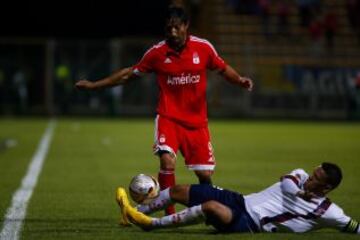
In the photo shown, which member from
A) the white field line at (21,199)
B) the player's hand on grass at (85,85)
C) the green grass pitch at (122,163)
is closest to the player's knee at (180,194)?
the green grass pitch at (122,163)

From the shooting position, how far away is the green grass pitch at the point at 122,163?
998 centimetres

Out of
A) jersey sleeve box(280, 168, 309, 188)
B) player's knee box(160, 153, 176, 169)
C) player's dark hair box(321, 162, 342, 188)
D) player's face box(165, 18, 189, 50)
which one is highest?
player's face box(165, 18, 189, 50)

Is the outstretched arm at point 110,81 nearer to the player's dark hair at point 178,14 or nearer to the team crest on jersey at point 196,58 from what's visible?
the team crest on jersey at point 196,58

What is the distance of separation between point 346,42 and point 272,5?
3.39 meters

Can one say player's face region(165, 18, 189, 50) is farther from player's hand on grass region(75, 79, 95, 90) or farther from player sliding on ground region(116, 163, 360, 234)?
player sliding on ground region(116, 163, 360, 234)

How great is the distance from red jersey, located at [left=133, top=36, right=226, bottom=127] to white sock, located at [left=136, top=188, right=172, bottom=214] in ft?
4.02

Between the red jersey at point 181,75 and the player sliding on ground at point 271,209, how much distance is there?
4.60 ft

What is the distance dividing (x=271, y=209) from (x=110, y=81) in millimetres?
2513

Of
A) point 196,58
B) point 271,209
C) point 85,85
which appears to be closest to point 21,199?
point 85,85

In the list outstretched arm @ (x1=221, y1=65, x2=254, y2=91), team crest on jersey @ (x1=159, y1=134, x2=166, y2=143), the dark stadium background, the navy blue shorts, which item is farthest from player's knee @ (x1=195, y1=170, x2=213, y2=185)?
the dark stadium background

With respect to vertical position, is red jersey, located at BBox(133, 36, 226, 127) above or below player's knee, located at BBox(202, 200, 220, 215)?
above

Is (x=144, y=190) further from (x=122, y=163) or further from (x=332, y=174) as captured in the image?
(x=122, y=163)

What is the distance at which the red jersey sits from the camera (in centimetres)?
1057

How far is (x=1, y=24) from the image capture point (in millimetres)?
38625
